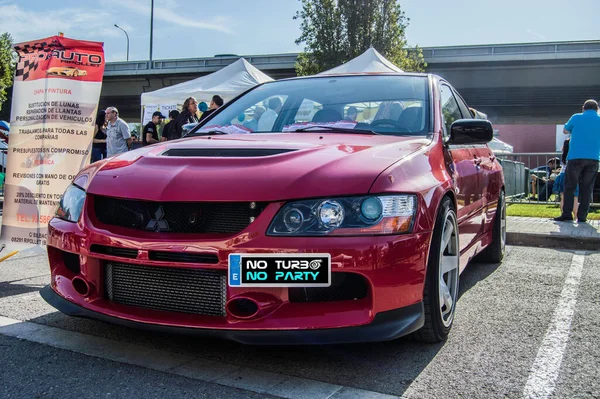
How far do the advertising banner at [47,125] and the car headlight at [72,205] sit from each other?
228 cm

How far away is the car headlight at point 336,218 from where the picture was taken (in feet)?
8.04

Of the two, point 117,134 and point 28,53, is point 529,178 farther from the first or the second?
point 28,53

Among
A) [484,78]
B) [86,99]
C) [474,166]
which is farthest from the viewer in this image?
[484,78]

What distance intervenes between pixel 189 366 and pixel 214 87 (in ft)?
41.0

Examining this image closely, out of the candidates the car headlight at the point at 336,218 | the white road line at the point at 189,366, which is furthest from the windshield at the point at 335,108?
the white road line at the point at 189,366

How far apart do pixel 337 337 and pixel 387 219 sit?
0.52 m

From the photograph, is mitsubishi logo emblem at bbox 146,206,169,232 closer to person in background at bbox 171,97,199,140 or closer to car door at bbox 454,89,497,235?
car door at bbox 454,89,497,235

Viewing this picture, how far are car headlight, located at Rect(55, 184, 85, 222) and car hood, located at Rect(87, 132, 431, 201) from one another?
0.11m

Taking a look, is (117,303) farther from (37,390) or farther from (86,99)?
(86,99)

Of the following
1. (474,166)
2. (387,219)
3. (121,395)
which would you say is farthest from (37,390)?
(474,166)

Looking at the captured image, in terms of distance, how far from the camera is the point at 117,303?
270 centimetres

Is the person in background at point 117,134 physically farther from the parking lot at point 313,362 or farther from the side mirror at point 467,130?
the side mirror at point 467,130

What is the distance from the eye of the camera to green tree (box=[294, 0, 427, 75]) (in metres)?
25.8

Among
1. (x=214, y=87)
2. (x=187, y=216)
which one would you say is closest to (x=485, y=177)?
(x=187, y=216)
